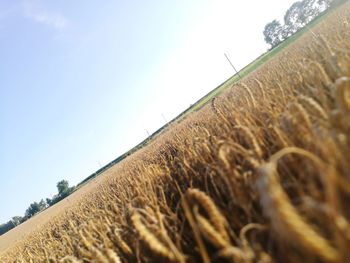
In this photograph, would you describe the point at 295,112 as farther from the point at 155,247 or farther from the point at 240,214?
the point at 155,247

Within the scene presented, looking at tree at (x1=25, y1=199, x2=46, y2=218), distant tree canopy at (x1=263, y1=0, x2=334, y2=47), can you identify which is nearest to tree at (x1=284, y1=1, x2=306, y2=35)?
distant tree canopy at (x1=263, y1=0, x2=334, y2=47)

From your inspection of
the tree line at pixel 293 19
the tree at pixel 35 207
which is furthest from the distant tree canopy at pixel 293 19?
the tree at pixel 35 207

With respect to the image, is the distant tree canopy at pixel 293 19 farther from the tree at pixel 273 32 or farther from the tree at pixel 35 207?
the tree at pixel 35 207

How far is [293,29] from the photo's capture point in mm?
71938

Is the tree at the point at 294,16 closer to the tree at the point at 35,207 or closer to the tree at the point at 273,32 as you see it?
the tree at the point at 273,32

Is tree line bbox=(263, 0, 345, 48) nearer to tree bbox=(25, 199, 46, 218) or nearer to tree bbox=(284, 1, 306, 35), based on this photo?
tree bbox=(284, 1, 306, 35)

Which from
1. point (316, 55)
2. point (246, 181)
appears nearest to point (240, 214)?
point (246, 181)

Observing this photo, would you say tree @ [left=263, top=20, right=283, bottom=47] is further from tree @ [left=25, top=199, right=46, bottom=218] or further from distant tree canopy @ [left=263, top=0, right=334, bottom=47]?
tree @ [left=25, top=199, right=46, bottom=218]

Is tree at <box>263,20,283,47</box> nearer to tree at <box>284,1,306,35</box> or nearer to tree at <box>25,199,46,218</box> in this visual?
tree at <box>284,1,306,35</box>

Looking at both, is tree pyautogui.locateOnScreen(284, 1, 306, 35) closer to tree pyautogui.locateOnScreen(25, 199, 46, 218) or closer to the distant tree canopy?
the distant tree canopy

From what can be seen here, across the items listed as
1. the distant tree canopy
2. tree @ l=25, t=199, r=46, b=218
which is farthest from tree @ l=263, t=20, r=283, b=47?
tree @ l=25, t=199, r=46, b=218

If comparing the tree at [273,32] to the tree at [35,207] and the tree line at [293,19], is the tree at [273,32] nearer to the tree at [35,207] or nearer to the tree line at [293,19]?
the tree line at [293,19]

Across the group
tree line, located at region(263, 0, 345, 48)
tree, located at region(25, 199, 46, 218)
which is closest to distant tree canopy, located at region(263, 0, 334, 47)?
tree line, located at region(263, 0, 345, 48)

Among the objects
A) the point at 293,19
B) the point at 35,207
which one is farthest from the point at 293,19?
the point at 35,207
